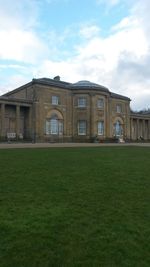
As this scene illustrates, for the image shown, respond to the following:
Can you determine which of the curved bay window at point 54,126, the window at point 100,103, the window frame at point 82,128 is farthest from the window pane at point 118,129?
the curved bay window at point 54,126

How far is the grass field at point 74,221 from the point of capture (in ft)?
16.2

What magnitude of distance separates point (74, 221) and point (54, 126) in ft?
142

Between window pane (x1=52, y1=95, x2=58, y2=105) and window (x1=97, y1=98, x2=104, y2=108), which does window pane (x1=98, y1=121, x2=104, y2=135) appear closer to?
window (x1=97, y1=98, x2=104, y2=108)

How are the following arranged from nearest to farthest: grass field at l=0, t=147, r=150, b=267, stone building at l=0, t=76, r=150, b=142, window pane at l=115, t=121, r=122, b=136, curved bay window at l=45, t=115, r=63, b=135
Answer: grass field at l=0, t=147, r=150, b=267
stone building at l=0, t=76, r=150, b=142
curved bay window at l=45, t=115, r=63, b=135
window pane at l=115, t=121, r=122, b=136

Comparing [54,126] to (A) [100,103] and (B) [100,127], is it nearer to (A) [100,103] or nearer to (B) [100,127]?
(B) [100,127]

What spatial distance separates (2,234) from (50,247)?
3.24 ft

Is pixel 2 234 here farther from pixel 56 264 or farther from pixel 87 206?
pixel 87 206

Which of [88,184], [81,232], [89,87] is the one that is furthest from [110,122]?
[81,232]

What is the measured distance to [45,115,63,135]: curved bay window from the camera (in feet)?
159

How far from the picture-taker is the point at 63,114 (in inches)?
1981

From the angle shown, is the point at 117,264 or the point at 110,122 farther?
the point at 110,122

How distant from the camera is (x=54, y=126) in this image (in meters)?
49.2

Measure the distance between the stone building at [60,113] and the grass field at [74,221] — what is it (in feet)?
112

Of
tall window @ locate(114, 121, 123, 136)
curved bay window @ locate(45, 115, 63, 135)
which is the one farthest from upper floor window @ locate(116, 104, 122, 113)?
curved bay window @ locate(45, 115, 63, 135)
